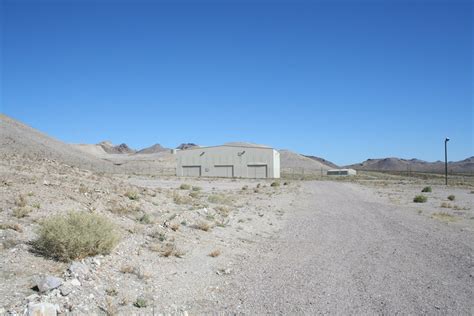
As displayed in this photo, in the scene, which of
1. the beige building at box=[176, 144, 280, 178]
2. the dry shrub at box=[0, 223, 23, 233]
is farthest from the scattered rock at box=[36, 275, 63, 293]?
the beige building at box=[176, 144, 280, 178]

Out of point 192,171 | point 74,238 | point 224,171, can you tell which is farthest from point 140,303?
point 192,171

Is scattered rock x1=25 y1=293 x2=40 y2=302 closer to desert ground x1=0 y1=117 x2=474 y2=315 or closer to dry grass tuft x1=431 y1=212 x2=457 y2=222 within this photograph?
desert ground x1=0 y1=117 x2=474 y2=315

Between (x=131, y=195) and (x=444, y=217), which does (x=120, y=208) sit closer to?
(x=131, y=195)

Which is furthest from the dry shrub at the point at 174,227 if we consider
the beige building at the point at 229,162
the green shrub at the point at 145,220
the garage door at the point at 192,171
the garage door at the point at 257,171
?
the garage door at the point at 192,171

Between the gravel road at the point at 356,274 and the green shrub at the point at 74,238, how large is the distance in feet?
9.65

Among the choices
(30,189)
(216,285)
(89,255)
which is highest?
(30,189)

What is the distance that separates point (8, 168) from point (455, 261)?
17.1 meters

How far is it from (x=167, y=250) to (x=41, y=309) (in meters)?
5.31

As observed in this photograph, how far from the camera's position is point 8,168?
59.4 feet

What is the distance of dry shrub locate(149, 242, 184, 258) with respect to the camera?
35.8 feet

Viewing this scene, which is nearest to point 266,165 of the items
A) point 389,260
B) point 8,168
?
point 8,168

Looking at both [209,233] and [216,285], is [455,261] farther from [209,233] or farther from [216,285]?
[209,233]

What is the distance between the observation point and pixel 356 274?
9.82 m

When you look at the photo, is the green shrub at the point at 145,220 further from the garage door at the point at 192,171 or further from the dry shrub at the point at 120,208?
the garage door at the point at 192,171
